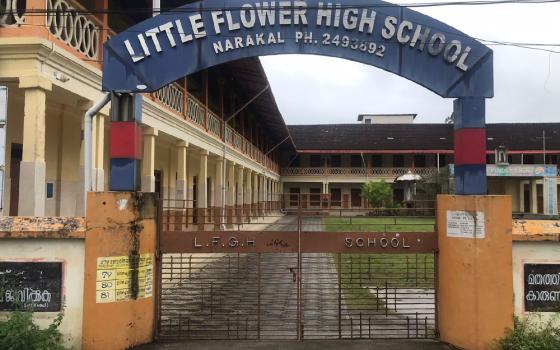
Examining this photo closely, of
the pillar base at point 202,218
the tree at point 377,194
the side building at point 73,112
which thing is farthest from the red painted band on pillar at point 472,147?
the tree at point 377,194

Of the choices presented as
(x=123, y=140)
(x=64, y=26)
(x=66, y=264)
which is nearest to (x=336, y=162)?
(x=64, y=26)

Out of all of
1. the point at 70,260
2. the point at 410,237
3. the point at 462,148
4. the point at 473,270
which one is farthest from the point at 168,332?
the point at 462,148

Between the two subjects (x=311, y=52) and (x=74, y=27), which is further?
(x=74, y=27)

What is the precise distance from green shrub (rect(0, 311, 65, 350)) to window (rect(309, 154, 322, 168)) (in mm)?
46090

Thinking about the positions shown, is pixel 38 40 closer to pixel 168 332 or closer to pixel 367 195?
pixel 168 332

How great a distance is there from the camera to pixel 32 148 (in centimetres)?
788

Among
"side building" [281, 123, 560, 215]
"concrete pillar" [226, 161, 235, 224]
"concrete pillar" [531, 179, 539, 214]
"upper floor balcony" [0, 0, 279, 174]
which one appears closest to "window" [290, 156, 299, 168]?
"side building" [281, 123, 560, 215]

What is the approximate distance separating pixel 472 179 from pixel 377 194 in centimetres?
3273

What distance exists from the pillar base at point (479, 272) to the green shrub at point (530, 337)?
10 cm

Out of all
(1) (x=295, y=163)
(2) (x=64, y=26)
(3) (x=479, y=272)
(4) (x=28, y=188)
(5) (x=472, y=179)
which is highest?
(1) (x=295, y=163)

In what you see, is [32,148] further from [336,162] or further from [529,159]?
[529,159]

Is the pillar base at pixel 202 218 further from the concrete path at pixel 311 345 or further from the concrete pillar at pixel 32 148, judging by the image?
the concrete pillar at pixel 32 148

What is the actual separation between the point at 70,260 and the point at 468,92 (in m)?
5.33

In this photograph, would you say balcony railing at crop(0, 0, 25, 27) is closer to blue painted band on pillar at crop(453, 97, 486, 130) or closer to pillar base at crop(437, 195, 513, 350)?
blue painted band on pillar at crop(453, 97, 486, 130)
